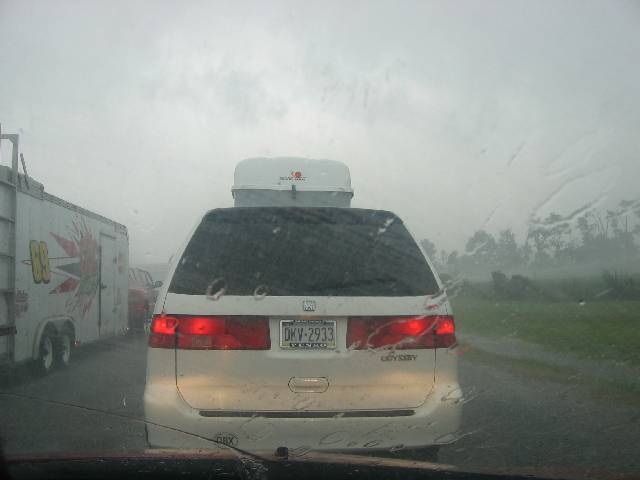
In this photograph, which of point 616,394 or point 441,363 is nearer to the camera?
point 441,363

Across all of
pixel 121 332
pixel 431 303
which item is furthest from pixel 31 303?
pixel 431 303

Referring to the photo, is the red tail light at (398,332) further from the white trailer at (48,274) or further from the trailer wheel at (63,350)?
the trailer wheel at (63,350)

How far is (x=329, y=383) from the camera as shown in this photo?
3709mm

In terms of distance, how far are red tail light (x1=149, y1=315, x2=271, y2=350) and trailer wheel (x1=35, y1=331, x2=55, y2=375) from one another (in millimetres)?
6071

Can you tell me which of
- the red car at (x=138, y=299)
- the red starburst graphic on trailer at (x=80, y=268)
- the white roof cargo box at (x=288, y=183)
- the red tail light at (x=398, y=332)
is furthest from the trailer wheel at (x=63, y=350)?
the red tail light at (x=398, y=332)

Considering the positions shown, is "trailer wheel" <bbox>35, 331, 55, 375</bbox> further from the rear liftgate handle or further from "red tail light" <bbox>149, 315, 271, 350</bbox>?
the rear liftgate handle

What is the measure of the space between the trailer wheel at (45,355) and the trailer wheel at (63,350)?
79 millimetres

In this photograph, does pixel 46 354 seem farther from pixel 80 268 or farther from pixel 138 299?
pixel 138 299

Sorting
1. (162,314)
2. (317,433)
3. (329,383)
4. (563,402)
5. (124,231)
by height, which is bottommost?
(563,402)

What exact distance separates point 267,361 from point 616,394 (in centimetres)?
569

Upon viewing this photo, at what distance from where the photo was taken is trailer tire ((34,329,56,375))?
358 inches

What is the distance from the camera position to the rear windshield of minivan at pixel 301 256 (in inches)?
150

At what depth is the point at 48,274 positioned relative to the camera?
9.37 meters

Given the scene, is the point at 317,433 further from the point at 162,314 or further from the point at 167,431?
the point at 162,314
